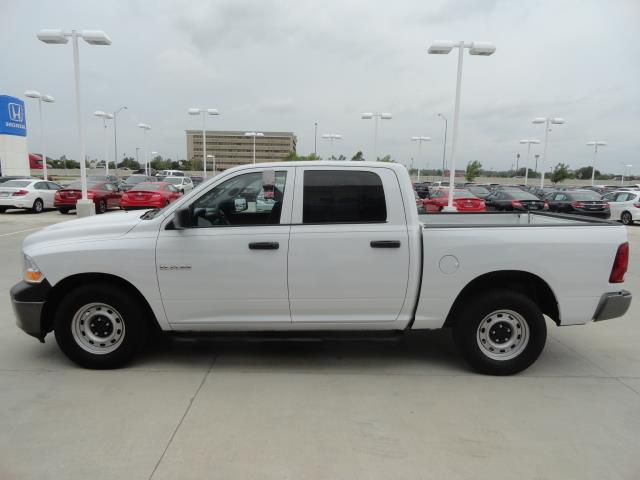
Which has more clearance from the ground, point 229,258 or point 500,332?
point 229,258

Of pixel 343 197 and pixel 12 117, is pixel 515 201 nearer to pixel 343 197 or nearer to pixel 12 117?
pixel 343 197

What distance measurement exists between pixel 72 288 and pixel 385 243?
9.33 ft

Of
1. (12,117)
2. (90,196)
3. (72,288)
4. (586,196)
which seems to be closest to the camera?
(72,288)

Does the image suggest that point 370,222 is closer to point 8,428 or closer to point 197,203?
point 197,203

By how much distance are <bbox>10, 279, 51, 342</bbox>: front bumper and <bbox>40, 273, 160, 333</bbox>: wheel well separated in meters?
0.04

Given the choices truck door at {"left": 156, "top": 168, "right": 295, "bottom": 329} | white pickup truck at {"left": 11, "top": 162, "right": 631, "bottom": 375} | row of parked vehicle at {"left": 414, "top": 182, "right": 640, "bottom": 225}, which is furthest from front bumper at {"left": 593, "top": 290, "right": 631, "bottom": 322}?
row of parked vehicle at {"left": 414, "top": 182, "right": 640, "bottom": 225}

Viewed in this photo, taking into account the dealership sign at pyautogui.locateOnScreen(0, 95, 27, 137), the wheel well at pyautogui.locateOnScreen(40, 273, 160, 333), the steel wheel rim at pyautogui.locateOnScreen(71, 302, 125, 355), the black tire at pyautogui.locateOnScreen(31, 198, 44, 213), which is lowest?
the black tire at pyautogui.locateOnScreen(31, 198, 44, 213)

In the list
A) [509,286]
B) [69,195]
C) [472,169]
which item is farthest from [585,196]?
[472,169]

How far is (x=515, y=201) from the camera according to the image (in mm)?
20734

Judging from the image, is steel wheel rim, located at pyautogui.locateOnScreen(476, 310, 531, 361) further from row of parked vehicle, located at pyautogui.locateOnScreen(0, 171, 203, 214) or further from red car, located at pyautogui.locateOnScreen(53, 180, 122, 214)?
red car, located at pyautogui.locateOnScreen(53, 180, 122, 214)

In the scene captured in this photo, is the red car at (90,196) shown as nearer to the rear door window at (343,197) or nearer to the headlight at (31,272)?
the headlight at (31,272)

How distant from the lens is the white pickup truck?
13.2ft

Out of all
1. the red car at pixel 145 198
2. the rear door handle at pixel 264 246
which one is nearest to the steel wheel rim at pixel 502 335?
the rear door handle at pixel 264 246

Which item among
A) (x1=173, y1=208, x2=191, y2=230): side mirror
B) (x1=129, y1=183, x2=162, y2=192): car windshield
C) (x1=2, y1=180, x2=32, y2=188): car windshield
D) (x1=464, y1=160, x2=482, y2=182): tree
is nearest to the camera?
(x1=173, y1=208, x2=191, y2=230): side mirror
